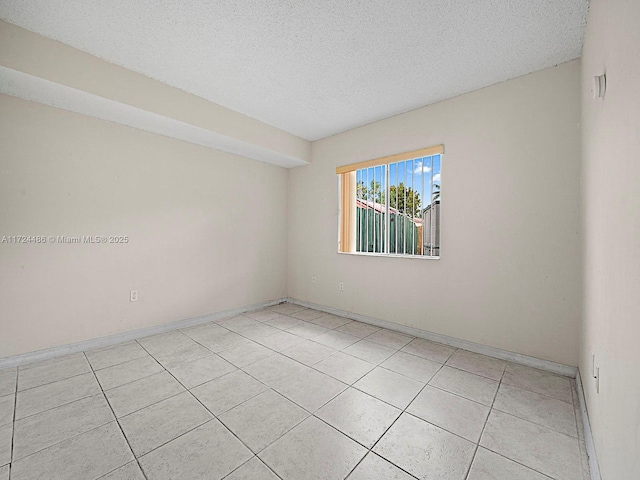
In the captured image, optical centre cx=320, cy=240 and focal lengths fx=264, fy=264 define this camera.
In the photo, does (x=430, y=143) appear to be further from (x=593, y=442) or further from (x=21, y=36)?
(x=21, y=36)

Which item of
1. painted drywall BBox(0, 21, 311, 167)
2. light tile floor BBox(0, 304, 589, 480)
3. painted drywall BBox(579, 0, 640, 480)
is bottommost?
light tile floor BBox(0, 304, 589, 480)

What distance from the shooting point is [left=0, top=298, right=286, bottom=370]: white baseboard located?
239cm

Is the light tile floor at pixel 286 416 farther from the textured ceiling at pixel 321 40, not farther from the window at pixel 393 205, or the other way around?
the textured ceiling at pixel 321 40

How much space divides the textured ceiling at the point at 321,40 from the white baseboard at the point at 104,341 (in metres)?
2.74

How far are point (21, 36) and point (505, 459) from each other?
4262 millimetres

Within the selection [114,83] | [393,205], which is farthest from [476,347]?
[114,83]

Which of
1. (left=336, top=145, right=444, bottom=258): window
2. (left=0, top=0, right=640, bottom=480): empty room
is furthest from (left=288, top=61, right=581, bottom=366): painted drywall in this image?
(left=336, top=145, right=444, bottom=258): window

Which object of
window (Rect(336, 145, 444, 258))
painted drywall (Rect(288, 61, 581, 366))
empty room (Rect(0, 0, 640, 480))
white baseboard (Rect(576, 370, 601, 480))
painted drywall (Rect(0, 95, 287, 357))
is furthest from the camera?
window (Rect(336, 145, 444, 258))

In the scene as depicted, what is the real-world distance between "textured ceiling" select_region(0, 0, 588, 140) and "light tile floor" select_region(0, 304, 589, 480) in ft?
8.86

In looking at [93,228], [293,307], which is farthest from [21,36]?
[293,307]

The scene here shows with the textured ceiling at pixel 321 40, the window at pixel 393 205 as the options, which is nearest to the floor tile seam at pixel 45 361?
the textured ceiling at pixel 321 40

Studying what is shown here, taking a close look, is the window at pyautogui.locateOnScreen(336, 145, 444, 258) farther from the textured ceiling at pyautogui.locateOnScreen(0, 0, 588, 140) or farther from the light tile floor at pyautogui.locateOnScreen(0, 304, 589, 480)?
the light tile floor at pyautogui.locateOnScreen(0, 304, 589, 480)

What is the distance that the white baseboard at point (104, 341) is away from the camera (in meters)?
2.39

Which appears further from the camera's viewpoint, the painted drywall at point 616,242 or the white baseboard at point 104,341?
the white baseboard at point 104,341
